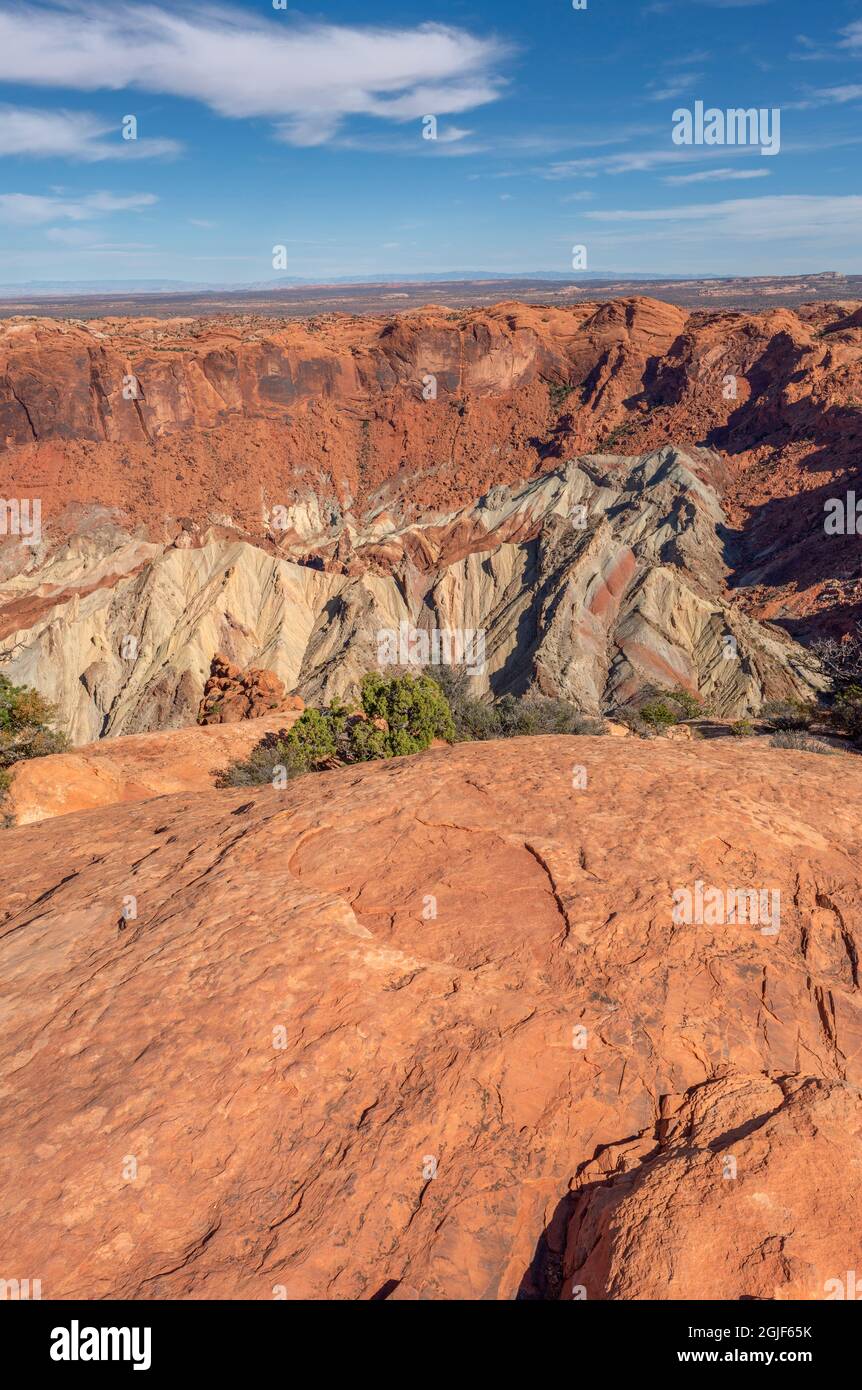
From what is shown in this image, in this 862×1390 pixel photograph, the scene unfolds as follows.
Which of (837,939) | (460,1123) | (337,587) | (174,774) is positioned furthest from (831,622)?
(460,1123)

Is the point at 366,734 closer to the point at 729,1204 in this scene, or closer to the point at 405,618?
the point at 729,1204

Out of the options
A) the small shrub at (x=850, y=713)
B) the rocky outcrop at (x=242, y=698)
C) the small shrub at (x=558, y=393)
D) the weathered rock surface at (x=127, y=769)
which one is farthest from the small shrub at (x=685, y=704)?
the small shrub at (x=558, y=393)

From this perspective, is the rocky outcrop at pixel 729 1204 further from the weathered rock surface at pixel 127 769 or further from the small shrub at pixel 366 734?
the small shrub at pixel 366 734

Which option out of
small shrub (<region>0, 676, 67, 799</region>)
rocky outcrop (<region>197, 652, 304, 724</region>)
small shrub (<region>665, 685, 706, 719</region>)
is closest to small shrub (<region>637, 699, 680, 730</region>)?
small shrub (<region>665, 685, 706, 719</region>)

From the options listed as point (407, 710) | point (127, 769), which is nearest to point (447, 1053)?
point (407, 710)

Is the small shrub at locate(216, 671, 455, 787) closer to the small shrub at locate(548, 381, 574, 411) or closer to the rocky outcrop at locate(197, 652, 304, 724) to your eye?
the rocky outcrop at locate(197, 652, 304, 724)

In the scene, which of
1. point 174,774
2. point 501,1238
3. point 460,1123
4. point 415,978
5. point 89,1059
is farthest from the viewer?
point 174,774

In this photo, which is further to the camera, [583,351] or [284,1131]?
[583,351]
